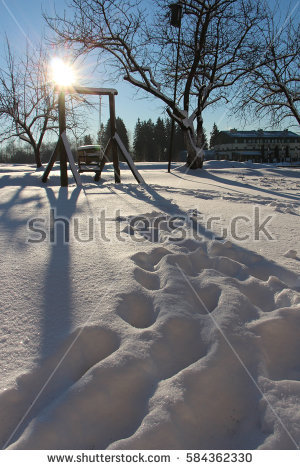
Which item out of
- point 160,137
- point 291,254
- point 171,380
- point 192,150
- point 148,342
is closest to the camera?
point 171,380

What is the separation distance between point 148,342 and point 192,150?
11.9 meters

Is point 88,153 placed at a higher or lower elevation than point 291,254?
higher

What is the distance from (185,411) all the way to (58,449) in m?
0.43

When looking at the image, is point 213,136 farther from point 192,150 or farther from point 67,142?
point 67,142

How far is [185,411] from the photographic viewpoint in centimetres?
104

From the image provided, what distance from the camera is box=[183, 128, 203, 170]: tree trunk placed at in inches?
480

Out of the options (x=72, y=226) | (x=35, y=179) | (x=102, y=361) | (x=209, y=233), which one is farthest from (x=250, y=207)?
(x=35, y=179)

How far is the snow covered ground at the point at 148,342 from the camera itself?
0.99 metres

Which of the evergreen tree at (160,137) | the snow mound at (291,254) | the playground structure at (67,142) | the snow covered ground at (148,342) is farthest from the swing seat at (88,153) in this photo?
the evergreen tree at (160,137)

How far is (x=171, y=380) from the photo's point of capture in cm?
116

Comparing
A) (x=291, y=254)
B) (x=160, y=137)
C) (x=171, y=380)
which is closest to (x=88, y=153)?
(x=291, y=254)

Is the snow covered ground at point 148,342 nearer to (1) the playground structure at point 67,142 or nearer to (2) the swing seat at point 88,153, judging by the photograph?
(1) the playground structure at point 67,142
